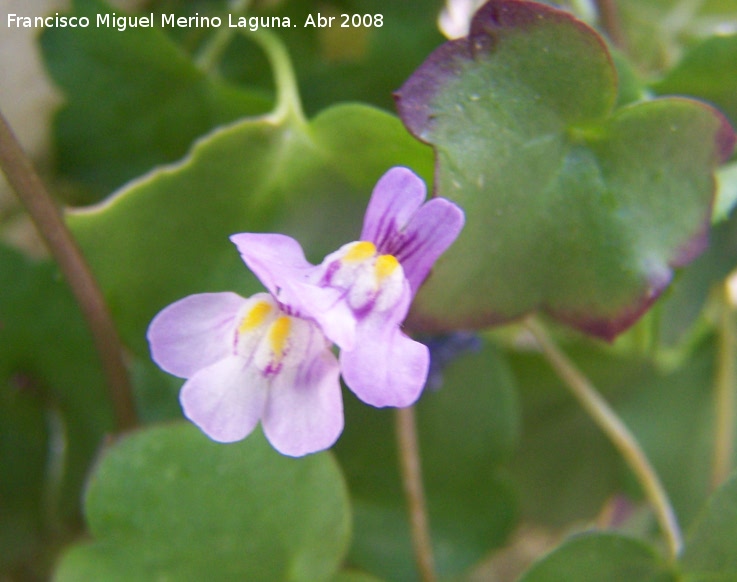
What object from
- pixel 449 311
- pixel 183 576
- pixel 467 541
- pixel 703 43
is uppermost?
pixel 703 43

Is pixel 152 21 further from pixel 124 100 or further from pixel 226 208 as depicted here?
pixel 226 208

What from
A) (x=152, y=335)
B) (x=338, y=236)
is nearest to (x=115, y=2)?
(x=338, y=236)

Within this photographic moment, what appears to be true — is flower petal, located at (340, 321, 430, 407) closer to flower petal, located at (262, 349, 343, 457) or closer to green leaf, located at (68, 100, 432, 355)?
flower petal, located at (262, 349, 343, 457)

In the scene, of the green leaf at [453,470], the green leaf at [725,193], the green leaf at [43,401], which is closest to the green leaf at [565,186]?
the green leaf at [725,193]

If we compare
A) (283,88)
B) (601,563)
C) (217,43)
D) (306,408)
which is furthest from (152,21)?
(601,563)

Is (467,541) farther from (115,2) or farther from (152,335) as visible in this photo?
(115,2)

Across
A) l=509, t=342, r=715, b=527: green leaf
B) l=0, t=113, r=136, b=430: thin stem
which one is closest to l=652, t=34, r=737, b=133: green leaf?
l=509, t=342, r=715, b=527: green leaf
